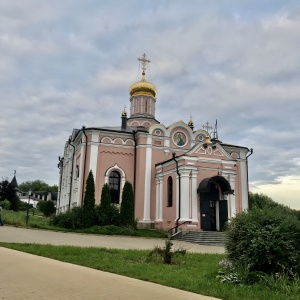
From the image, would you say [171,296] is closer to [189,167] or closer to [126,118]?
[189,167]

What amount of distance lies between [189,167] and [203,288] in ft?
51.3

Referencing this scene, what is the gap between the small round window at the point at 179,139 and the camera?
26484 millimetres

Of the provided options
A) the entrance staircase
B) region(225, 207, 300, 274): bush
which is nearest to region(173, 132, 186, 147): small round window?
the entrance staircase

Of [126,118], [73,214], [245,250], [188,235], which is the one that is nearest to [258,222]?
[245,250]

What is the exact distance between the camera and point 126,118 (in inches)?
1164

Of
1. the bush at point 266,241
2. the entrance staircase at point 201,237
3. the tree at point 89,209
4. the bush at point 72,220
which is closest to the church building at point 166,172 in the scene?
the entrance staircase at point 201,237

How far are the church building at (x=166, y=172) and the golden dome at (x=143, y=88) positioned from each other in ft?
7.18

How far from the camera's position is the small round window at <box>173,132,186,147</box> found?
1043 inches

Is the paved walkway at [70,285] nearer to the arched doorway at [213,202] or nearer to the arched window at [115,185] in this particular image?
the arched doorway at [213,202]

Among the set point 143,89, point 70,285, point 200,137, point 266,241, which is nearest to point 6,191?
point 143,89

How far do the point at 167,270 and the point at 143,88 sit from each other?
24029 mm

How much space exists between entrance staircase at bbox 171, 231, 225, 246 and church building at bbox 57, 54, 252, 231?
86cm

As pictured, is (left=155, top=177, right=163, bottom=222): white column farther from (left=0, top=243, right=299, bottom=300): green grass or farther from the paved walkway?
the paved walkway

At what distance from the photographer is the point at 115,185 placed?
83.6 feet
